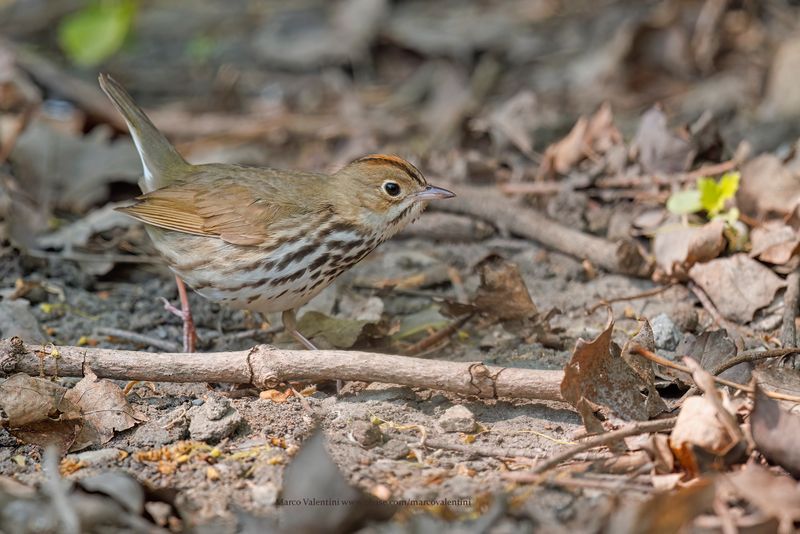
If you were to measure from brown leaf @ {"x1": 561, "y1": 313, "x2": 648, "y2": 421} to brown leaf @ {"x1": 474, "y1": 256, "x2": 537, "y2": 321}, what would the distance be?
86 cm

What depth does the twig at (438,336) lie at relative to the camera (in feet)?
12.6

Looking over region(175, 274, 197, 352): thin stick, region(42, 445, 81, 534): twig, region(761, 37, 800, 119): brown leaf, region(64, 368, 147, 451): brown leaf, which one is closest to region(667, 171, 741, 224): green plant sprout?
region(761, 37, 800, 119): brown leaf

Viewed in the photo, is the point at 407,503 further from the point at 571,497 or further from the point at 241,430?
the point at 241,430

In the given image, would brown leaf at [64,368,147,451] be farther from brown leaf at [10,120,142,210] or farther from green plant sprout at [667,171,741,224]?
green plant sprout at [667,171,741,224]

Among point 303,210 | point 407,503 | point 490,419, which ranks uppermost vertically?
point 303,210

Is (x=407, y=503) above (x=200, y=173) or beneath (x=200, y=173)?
beneath

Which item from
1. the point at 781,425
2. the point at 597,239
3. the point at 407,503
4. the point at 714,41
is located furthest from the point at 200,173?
the point at 714,41

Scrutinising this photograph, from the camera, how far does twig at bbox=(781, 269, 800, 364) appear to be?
3.35 meters

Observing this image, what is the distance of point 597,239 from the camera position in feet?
14.5

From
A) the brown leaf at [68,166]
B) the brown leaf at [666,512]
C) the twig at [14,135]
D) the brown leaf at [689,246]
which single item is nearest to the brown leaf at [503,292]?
the brown leaf at [689,246]

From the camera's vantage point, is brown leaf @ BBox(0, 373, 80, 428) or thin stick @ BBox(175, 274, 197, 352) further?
thin stick @ BBox(175, 274, 197, 352)

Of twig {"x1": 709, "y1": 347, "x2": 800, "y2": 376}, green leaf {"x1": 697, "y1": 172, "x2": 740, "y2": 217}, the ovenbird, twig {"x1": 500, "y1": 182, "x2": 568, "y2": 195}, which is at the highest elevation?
the ovenbird

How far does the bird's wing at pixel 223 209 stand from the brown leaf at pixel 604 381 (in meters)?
1.47

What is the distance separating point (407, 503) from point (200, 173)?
2323 mm
